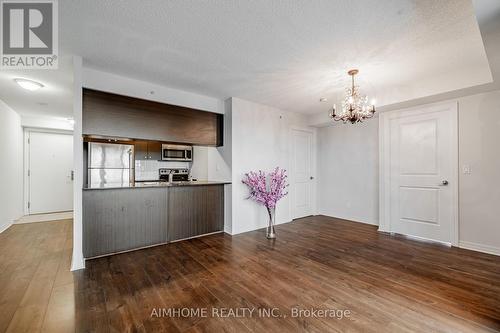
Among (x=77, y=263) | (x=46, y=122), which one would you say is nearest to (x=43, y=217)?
(x=46, y=122)

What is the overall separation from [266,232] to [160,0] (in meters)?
3.85

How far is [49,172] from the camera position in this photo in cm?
580

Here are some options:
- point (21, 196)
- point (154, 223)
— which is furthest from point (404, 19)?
point (21, 196)

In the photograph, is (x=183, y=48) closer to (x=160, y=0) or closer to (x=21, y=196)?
(x=160, y=0)

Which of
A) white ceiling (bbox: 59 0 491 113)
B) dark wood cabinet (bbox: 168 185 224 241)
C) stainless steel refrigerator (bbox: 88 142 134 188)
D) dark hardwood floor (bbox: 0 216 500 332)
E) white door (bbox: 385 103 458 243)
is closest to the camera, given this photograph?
dark hardwood floor (bbox: 0 216 500 332)

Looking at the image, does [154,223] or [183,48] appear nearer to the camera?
[183,48]

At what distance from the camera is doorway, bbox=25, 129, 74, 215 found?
5.56m

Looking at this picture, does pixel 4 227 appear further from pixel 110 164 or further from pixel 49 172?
pixel 110 164

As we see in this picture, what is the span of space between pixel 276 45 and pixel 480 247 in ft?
14.0

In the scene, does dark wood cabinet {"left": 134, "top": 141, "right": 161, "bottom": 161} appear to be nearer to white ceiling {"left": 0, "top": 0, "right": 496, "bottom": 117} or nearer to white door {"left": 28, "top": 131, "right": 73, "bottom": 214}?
white ceiling {"left": 0, "top": 0, "right": 496, "bottom": 117}

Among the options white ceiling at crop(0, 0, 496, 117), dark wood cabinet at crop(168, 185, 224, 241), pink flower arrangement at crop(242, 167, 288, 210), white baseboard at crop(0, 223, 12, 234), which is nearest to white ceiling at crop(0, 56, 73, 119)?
white ceiling at crop(0, 0, 496, 117)

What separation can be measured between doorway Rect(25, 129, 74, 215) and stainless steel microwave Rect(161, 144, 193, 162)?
319 centimetres

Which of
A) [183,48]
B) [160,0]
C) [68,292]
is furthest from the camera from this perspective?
[183,48]

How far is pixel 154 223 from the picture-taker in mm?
3471
